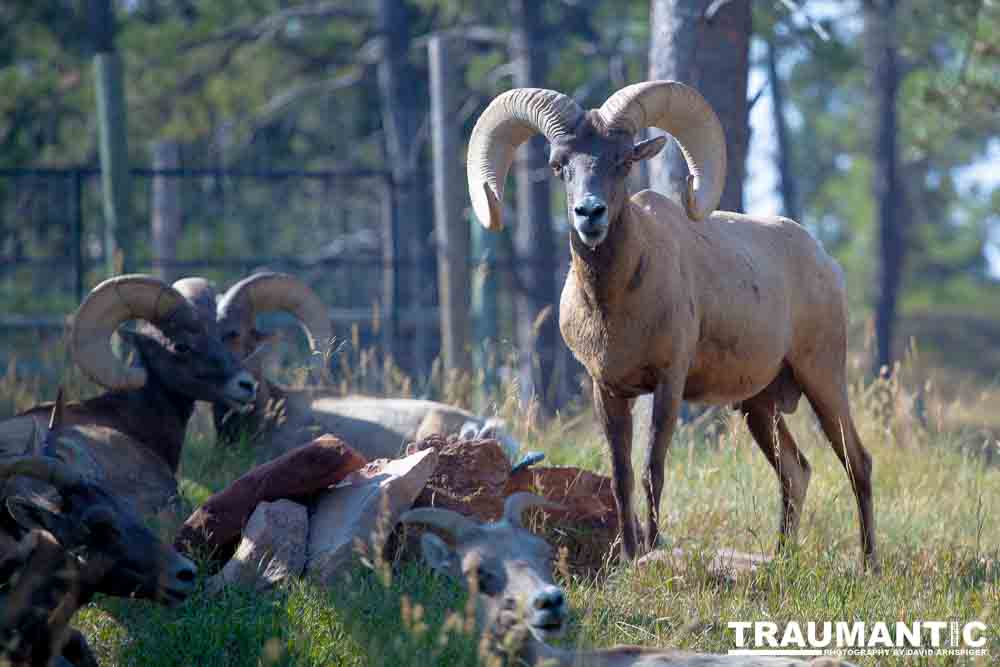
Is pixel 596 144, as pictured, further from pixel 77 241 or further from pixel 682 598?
pixel 77 241

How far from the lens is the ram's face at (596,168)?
5.86 m

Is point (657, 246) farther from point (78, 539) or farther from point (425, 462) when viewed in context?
point (78, 539)

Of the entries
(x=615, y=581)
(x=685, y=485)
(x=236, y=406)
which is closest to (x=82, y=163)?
(x=236, y=406)

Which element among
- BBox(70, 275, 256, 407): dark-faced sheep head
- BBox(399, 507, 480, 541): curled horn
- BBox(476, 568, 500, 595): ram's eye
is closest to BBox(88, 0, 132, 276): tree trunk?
BBox(70, 275, 256, 407): dark-faced sheep head

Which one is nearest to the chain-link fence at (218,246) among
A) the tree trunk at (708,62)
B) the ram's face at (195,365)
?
the ram's face at (195,365)

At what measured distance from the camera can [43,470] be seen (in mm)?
5355

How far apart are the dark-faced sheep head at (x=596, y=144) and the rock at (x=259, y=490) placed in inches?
53.9

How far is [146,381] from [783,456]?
12.9 ft

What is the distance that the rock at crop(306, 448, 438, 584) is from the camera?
595 cm

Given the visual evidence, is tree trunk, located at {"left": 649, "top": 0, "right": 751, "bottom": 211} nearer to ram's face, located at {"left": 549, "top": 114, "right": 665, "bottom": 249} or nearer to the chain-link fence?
the chain-link fence

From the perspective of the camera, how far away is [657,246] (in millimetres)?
6414

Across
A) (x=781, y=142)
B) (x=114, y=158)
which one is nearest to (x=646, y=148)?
(x=114, y=158)

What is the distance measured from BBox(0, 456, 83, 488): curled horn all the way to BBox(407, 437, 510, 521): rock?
1638 millimetres

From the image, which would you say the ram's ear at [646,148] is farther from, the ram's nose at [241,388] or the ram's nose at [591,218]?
the ram's nose at [241,388]
